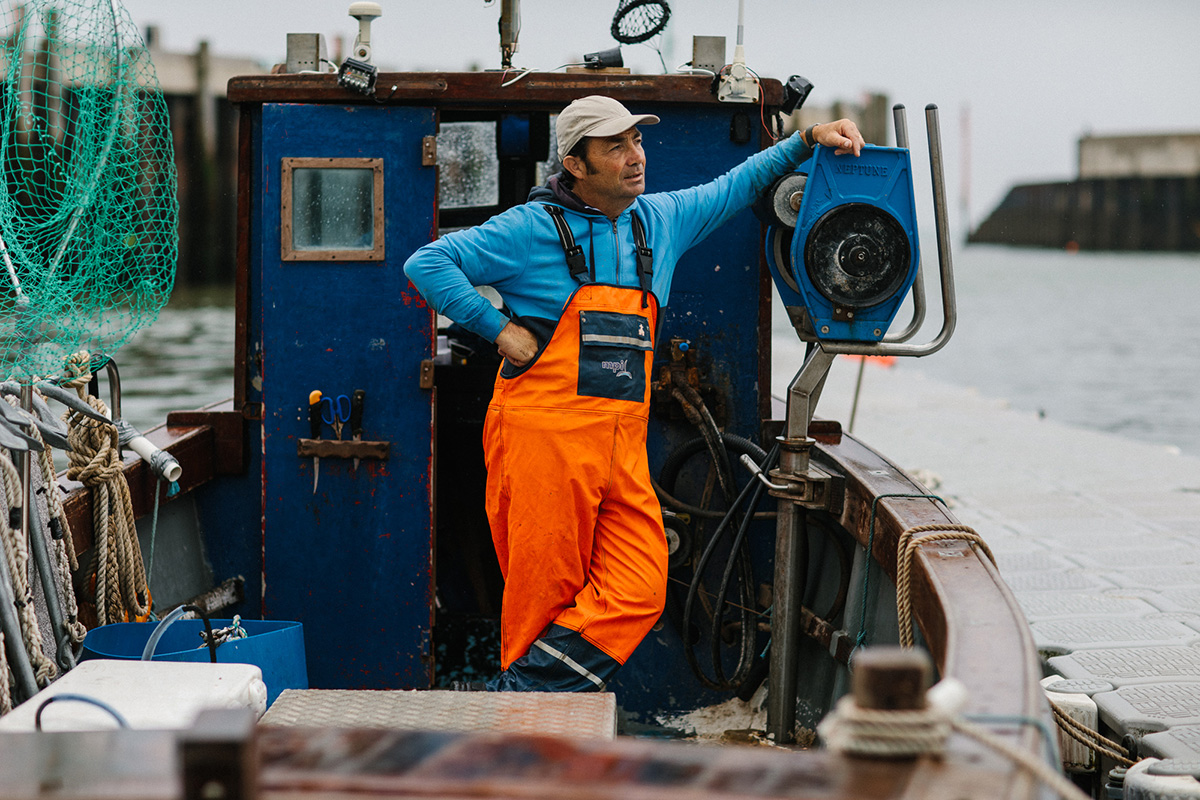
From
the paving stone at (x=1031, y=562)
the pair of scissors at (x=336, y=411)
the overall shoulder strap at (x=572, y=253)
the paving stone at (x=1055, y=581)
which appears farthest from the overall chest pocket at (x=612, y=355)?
the paving stone at (x=1031, y=562)

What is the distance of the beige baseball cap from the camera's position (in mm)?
3277

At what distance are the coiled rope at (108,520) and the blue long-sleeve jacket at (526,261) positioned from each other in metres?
1.10

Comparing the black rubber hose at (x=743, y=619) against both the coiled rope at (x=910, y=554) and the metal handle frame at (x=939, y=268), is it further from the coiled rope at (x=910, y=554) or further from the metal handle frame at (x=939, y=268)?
the coiled rope at (x=910, y=554)

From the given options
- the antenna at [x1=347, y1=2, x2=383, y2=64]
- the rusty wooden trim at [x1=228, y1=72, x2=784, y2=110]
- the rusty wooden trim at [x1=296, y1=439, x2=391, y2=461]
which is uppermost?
the antenna at [x1=347, y1=2, x2=383, y2=64]

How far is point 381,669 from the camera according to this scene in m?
4.14

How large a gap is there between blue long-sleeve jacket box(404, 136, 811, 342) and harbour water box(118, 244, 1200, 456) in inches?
348

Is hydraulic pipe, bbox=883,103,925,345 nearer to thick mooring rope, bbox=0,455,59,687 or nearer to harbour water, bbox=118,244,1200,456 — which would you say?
thick mooring rope, bbox=0,455,59,687

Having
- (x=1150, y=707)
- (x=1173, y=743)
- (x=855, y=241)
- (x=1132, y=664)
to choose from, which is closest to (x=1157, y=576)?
(x=1132, y=664)

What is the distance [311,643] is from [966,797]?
119 inches

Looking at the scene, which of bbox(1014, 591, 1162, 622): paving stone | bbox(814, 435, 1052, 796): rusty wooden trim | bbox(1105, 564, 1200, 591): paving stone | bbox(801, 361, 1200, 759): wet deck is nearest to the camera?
bbox(814, 435, 1052, 796): rusty wooden trim

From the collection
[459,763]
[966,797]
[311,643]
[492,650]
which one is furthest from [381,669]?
[966,797]

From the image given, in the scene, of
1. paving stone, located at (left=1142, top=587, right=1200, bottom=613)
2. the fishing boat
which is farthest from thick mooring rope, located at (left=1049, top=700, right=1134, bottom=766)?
paving stone, located at (left=1142, top=587, right=1200, bottom=613)

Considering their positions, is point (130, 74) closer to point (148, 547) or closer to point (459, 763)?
point (148, 547)

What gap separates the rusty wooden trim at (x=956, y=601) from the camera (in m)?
1.96
